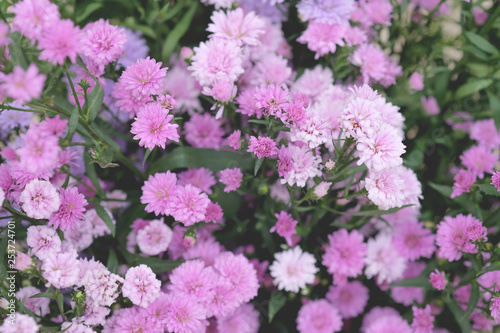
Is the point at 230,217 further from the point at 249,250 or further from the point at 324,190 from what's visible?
the point at 324,190

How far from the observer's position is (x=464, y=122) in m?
1.03

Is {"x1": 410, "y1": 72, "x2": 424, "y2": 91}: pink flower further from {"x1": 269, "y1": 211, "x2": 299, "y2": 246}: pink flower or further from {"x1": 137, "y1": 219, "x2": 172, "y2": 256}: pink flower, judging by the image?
{"x1": 137, "y1": 219, "x2": 172, "y2": 256}: pink flower

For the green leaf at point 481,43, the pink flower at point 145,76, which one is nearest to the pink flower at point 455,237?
the green leaf at point 481,43

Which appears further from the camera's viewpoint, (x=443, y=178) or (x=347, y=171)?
(x=443, y=178)

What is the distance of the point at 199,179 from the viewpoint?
834mm

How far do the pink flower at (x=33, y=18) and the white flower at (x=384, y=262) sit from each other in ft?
2.46

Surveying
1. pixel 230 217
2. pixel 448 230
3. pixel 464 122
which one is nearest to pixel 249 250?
pixel 230 217

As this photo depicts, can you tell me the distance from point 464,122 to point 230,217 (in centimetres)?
63

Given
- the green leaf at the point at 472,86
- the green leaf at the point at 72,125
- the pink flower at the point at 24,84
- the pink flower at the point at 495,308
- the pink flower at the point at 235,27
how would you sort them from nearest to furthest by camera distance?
the pink flower at the point at 24,84 < the green leaf at the point at 72,125 < the pink flower at the point at 495,308 < the pink flower at the point at 235,27 < the green leaf at the point at 472,86

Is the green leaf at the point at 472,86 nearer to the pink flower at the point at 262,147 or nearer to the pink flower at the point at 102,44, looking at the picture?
the pink flower at the point at 262,147

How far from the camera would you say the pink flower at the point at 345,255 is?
2.91 feet

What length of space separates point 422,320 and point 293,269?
11.3 inches

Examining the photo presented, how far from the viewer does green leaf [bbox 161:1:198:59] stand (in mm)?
942

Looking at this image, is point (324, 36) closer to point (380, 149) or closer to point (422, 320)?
point (380, 149)
